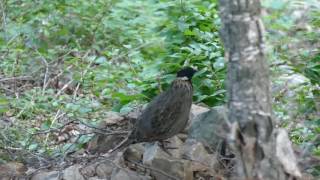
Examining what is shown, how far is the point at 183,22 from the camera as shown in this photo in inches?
252

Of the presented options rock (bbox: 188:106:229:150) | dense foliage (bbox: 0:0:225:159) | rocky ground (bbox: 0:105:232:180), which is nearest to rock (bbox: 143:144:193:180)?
rocky ground (bbox: 0:105:232:180)

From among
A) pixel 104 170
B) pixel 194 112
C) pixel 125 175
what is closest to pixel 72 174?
pixel 104 170

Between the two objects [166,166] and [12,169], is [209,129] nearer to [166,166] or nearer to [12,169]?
[166,166]

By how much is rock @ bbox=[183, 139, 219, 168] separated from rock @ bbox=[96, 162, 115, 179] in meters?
0.60

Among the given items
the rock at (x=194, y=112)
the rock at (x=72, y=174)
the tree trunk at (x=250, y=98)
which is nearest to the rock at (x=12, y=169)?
the rock at (x=72, y=174)

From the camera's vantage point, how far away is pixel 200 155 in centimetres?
506

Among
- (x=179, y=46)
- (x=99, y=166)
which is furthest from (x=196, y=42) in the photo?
(x=99, y=166)

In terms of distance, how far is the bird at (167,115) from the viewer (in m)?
5.15

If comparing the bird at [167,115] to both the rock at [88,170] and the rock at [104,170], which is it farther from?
the rock at [88,170]

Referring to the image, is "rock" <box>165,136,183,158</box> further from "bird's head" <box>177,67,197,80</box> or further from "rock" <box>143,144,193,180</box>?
"bird's head" <box>177,67,197,80</box>

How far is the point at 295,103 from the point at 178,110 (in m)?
1.13

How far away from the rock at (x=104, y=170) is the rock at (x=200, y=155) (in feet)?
1.96

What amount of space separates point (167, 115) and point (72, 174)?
855 millimetres

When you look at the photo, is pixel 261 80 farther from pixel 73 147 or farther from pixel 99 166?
pixel 73 147
